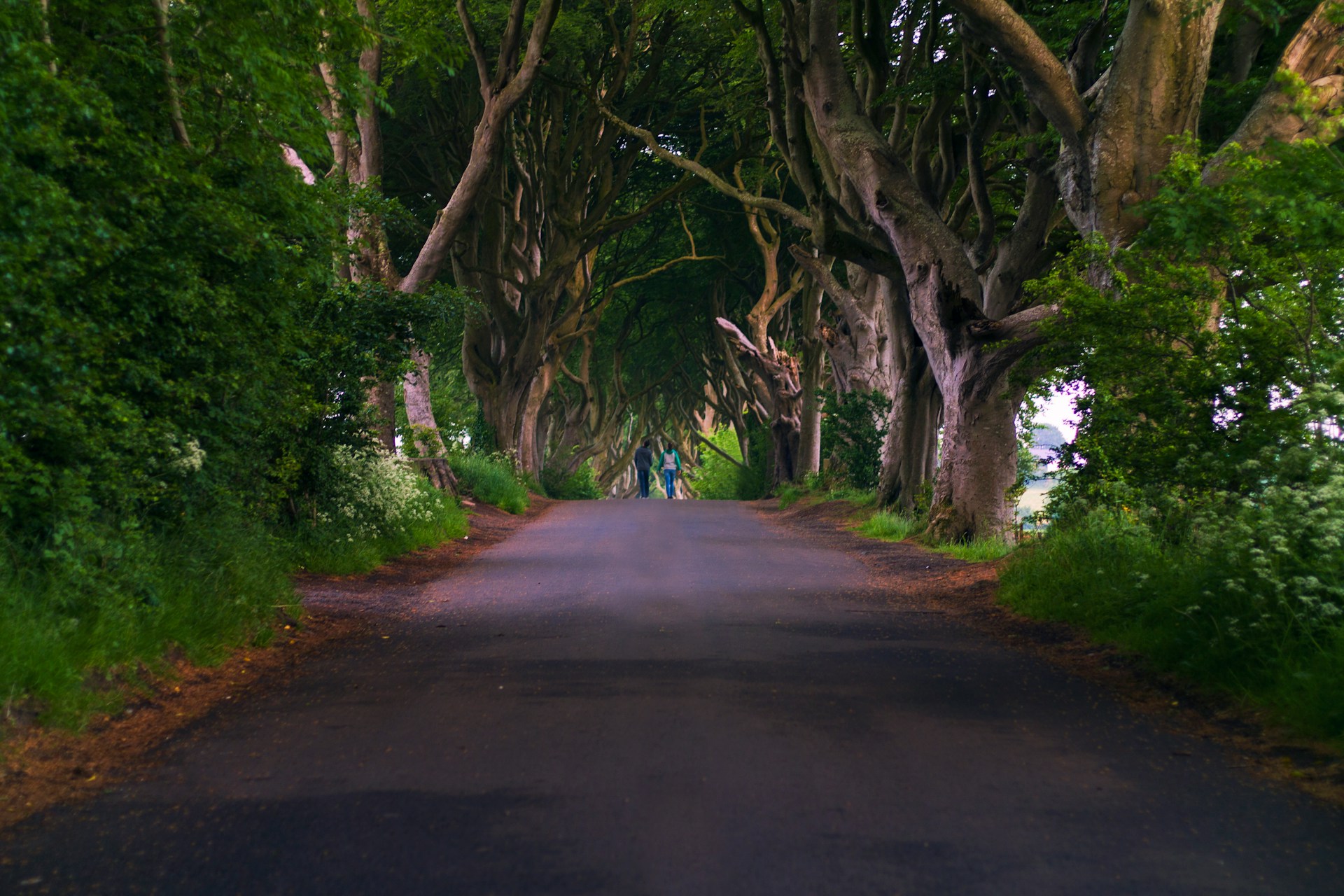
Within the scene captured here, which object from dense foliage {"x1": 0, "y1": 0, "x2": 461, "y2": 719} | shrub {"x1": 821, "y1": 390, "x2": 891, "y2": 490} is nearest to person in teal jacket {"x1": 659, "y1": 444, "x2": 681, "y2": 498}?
shrub {"x1": 821, "y1": 390, "x2": 891, "y2": 490}

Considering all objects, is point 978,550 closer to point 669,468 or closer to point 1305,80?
point 1305,80

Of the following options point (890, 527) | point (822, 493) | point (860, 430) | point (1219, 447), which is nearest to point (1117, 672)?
point (1219, 447)

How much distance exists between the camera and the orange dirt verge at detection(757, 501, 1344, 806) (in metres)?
5.35

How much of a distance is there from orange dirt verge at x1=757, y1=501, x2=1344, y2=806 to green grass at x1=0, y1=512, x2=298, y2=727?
5.49 metres

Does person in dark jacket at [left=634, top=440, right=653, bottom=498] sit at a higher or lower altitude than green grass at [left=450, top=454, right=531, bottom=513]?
higher

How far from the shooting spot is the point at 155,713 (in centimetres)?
640

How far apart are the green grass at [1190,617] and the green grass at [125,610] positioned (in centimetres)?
590

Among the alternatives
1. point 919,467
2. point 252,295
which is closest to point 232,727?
point 252,295

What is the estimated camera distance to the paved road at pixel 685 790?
4.05 m

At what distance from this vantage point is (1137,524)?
9.52m

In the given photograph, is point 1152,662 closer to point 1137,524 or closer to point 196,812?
point 1137,524

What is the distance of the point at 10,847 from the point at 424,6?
16122 mm

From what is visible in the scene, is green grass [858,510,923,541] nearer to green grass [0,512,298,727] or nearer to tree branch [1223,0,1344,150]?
tree branch [1223,0,1344,150]

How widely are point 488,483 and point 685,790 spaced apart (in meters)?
20.0
